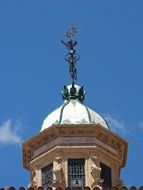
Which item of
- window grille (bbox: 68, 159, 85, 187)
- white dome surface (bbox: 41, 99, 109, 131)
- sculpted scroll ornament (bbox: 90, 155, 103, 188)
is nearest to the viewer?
sculpted scroll ornament (bbox: 90, 155, 103, 188)

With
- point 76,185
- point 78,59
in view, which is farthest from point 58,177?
point 78,59

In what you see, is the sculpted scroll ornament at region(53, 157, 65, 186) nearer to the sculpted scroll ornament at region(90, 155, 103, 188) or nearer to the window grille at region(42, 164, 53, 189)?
the window grille at region(42, 164, 53, 189)

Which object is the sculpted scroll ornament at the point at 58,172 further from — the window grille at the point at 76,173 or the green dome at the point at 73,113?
the green dome at the point at 73,113

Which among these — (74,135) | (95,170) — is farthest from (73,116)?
(95,170)

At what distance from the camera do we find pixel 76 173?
3522 centimetres

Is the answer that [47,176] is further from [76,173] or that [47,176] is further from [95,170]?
[95,170]

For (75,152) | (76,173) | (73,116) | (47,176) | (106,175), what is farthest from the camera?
Answer: (73,116)

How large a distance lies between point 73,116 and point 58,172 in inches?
122

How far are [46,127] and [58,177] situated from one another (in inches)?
116

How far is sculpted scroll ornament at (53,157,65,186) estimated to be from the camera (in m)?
34.5

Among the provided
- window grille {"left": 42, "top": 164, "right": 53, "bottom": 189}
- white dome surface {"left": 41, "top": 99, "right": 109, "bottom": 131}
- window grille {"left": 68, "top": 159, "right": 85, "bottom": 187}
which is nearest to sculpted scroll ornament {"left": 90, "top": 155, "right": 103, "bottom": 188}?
window grille {"left": 68, "top": 159, "right": 85, "bottom": 187}

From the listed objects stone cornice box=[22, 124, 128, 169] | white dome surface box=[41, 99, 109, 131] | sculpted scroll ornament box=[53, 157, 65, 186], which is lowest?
sculpted scroll ornament box=[53, 157, 65, 186]

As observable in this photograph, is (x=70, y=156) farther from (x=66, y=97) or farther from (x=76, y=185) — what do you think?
(x=66, y=97)

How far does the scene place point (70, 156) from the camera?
35.5 metres
